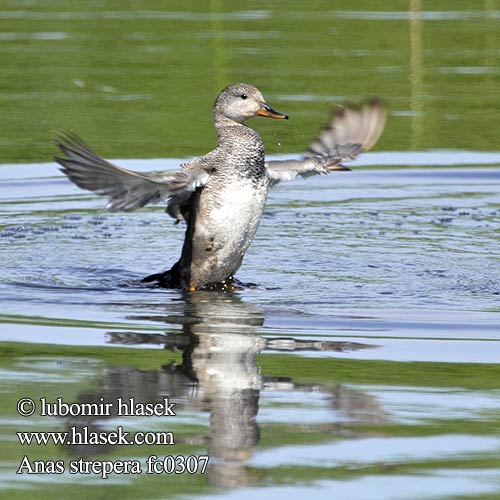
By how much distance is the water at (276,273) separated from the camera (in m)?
5.36

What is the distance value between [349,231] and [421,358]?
3.56 meters

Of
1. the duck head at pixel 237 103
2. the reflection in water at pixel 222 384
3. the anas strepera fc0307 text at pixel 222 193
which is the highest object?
the duck head at pixel 237 103

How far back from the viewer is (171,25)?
59.8 ft

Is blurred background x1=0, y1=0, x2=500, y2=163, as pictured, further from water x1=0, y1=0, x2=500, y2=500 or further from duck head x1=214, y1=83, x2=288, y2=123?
duck head x1=214, y1=83, x2=288, y2=123

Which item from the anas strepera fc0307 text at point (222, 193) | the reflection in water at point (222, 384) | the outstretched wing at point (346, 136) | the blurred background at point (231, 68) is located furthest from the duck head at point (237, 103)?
the blurred background at point (231, 68)

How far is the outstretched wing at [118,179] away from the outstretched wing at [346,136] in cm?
116

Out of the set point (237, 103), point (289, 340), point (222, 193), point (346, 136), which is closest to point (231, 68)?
point (346, 136)

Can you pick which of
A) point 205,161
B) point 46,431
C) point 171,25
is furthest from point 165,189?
point 171,25

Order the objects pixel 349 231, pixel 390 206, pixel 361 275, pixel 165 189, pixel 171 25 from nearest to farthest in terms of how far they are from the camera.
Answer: pixel 165 189
pixel 361 275
pixel 349 231
pixel 390 206
pixel 171 25

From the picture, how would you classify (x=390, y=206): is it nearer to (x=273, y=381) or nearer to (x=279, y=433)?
(x=273, y=381)

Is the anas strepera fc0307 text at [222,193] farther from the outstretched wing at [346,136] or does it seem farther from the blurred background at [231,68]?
the blurred background at [231,68]

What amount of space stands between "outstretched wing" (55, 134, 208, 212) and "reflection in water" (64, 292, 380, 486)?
0.72 meters

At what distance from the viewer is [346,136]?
968 cm

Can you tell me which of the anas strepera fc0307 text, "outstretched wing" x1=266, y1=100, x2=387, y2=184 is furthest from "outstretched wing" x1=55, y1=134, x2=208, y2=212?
"outstretched wing" x1=266, y1=100, x2=387, y2=184
